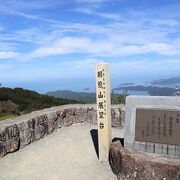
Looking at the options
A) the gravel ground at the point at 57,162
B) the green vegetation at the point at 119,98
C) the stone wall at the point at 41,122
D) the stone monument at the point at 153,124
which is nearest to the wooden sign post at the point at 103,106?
the gravel ground at the point at 57,162

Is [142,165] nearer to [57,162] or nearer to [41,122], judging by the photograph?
[57,162]

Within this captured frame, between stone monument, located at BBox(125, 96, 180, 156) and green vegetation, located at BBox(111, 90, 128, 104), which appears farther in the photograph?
green vegetation, located at BBox(111, 90, 128, 104)

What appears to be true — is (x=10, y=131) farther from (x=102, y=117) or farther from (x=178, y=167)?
(x=178, y=167)

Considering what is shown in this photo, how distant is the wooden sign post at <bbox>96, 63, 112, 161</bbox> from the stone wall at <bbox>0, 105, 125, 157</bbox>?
1774mm

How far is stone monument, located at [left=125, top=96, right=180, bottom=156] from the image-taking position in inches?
196

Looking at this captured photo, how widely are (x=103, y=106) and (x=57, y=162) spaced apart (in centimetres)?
132

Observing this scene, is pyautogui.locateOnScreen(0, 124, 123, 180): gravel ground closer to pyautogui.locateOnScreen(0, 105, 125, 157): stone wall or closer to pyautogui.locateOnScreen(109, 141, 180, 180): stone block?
pyautogui.locateOnScreen(0, 105, 125, 157): stone wall

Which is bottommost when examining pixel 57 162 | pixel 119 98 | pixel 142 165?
pixel 57 162

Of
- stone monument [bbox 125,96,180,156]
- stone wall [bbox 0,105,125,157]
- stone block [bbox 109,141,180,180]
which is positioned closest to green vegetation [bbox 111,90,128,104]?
stone wall [bbox 0,105,125,157]

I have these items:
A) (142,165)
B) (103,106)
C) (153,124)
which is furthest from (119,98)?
(142,165)

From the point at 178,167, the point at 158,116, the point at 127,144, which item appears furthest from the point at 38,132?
the point at 178,167

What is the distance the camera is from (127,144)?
528 centimetres

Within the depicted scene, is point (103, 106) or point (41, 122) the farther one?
point (41, 122)

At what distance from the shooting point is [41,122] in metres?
7.16
